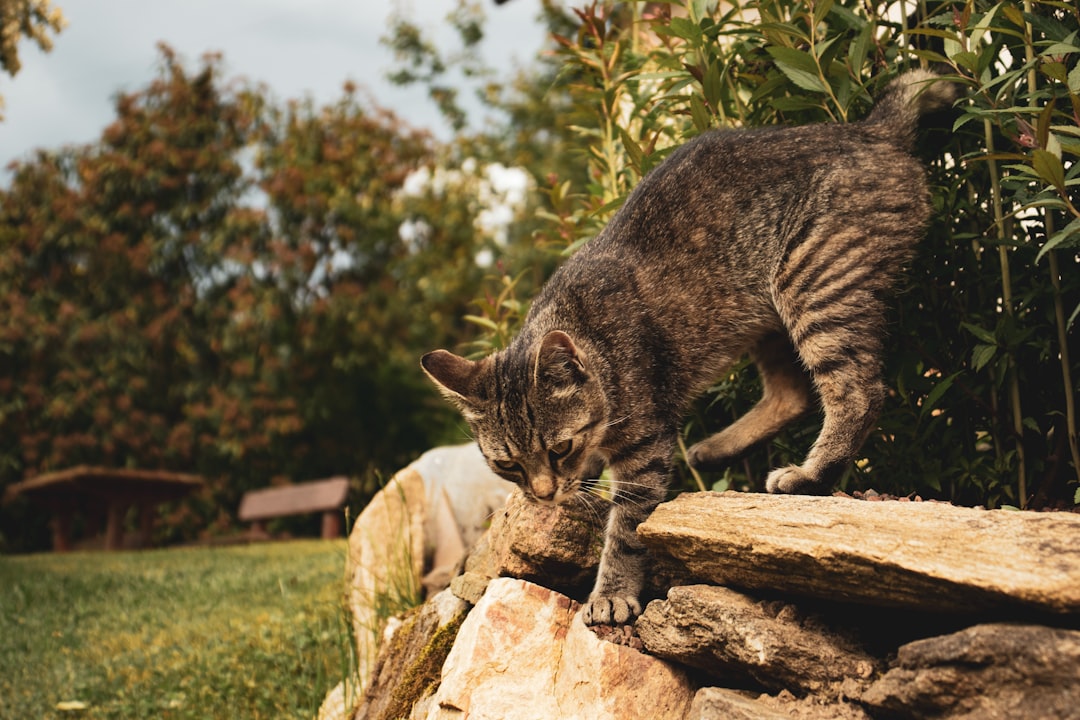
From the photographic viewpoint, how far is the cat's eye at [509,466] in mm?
2986

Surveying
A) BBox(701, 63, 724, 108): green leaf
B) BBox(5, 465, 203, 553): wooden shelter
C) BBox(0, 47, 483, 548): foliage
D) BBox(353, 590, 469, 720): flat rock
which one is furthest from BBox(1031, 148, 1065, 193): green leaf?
BBox(0, 47, 483, 548): foliage

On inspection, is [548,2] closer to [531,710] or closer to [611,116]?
[611,116]

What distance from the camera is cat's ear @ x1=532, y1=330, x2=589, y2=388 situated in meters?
2.77

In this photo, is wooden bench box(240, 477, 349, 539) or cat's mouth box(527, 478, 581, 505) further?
wooden bench box(240, 477, 349, 539)

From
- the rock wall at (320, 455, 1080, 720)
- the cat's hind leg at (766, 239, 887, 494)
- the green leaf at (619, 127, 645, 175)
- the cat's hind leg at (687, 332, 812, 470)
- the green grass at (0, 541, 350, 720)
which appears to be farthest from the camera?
the green grass at (0, 541, 350, 720)

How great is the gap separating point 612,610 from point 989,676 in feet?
3.98

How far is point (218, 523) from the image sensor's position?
39.3 ft

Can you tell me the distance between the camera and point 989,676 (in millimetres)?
1848

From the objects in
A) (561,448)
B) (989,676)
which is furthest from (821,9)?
(989,676)

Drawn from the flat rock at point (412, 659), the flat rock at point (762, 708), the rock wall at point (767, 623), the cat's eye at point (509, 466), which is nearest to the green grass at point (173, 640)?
the flat rock at point (412, 659)

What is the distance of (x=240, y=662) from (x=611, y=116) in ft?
10.3

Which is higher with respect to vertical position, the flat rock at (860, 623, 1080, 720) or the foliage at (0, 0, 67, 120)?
the foliage at (0, 0, 67, 120)

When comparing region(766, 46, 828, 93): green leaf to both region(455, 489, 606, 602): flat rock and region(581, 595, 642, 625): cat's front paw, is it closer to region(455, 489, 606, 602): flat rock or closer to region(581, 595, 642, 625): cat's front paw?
region(455, 489, 606, 602): flat rock

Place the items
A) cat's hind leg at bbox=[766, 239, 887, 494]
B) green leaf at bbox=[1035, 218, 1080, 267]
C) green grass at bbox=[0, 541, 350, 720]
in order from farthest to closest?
green grass at bbox=[0, 541, 350, 720] < cat's hind leg at bbox=[766, 239, 887, 494] < green leaf at bbox=[1035, 218, 1080, 267]
